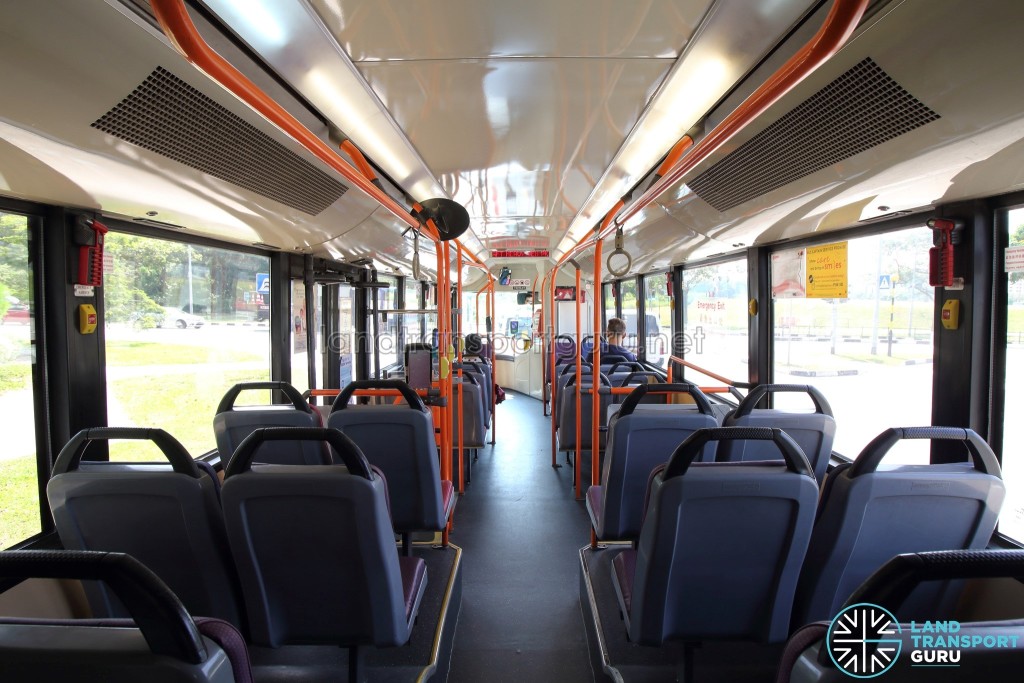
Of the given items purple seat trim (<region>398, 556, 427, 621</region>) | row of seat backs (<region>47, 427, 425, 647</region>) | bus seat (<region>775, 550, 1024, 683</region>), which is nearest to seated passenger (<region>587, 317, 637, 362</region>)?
purple seat trim (<region>398, 556, 427, 621</region>)

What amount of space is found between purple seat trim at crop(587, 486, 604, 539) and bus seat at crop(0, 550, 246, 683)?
219cm

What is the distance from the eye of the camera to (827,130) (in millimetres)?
1934

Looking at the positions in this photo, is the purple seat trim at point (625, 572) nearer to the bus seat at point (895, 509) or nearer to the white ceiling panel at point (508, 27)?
the bus seat at point (895, 509)

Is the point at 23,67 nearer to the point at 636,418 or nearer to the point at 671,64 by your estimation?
the point at 671,64

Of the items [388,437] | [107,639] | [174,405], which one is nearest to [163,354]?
[174,405]

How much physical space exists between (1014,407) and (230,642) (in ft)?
11.3

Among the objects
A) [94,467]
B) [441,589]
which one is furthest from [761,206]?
[94,467]

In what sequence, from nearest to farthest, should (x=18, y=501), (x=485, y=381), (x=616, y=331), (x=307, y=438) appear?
(x=307, y=438) < (x=18, y=501) < (x=485, y=381) < (x=616, y=331)

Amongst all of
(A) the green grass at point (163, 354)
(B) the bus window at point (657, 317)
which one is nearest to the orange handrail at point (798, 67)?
(A) the green grass at point (163, 354)

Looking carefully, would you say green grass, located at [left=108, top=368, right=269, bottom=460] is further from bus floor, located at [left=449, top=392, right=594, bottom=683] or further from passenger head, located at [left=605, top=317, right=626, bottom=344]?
Result: passenger head, located at [left=605, top=317, right=626, bottom=344]

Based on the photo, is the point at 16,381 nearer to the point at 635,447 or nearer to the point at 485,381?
the point at 635,447

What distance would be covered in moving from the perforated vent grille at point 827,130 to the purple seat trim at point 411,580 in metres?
2.45

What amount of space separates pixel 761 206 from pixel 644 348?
5.22 m

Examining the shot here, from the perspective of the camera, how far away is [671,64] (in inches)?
73.0
